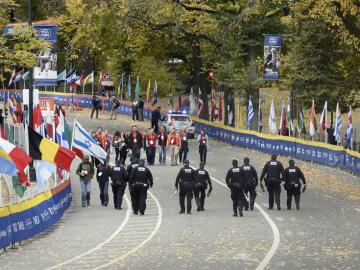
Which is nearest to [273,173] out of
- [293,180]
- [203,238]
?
[293,180]

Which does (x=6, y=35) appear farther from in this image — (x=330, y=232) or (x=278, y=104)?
(x=278, y=104)

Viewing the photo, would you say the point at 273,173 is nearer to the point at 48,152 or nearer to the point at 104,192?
the point at 104,192

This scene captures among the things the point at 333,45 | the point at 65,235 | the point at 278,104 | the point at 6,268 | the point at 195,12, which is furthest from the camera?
the point at 278,104

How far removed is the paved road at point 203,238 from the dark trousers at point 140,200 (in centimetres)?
34

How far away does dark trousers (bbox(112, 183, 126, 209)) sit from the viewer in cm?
2680

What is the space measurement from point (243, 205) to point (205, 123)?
92.5 ft

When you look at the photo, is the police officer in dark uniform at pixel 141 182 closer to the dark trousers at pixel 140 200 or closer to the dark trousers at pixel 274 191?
the dark trousers at pixel 140 200

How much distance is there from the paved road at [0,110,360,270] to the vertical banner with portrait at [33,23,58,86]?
6097 millimetres

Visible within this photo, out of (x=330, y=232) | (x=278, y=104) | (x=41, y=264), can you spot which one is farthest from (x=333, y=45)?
(x=41, y=264)

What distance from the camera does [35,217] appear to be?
22094mm

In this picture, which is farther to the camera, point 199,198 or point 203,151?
point 203,151

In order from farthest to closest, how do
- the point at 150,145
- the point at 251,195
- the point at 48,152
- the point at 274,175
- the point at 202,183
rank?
the point at 150,145
the point at 274,175
the point at 251,195
the point at 202,183
the point at 48,152

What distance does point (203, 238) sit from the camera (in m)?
21.1

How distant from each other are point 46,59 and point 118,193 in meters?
9.37
